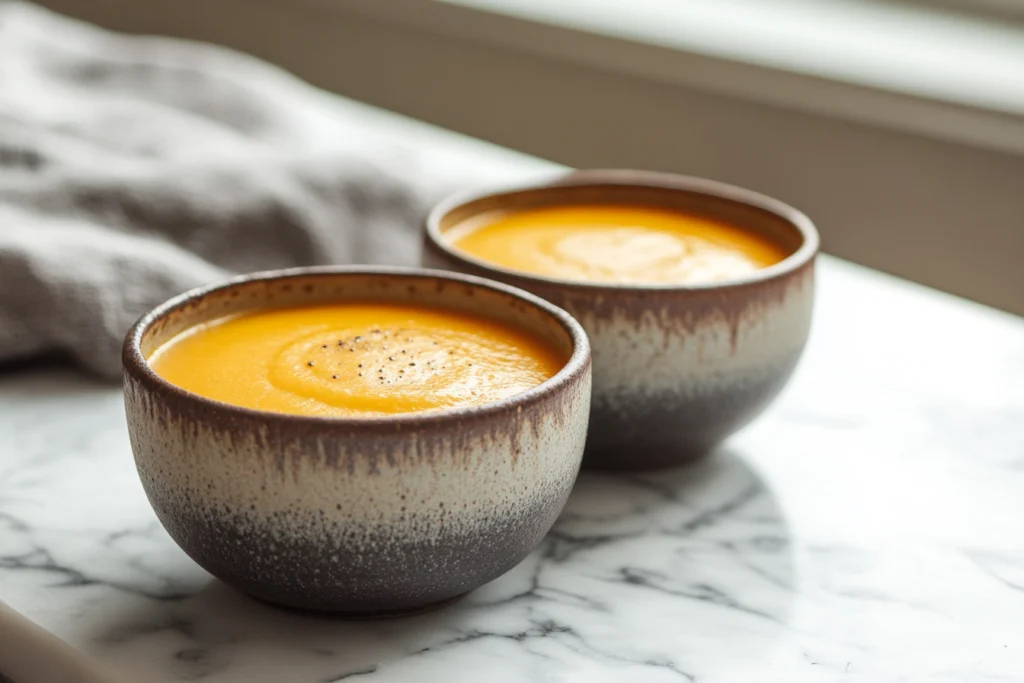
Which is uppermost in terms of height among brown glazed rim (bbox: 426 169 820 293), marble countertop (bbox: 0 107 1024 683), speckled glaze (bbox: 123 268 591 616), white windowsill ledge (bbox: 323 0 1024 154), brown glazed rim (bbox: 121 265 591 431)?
white windowsill ledge (bbox: 323 0 1024 154)

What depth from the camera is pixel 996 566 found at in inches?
22.9

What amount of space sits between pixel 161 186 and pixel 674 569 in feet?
1.55

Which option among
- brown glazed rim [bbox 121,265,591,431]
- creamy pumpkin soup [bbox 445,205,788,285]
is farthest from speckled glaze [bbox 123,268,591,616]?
creamy pumpkin soup [bbox 445,205,788,285]

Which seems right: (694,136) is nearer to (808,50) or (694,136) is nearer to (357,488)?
(808,50)

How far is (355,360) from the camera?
53 centimetres

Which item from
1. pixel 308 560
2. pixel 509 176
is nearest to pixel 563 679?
pixel 308 560

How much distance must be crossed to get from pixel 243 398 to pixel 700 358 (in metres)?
0.22

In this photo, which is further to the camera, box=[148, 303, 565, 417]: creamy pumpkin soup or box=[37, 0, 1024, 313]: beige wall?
box=[37, 0, 1024, 313]: beige wall

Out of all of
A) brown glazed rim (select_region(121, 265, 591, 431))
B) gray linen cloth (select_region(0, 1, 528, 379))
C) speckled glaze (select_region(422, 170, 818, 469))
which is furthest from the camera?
gray linen cloth (select_region(0, 1, 528, 379))

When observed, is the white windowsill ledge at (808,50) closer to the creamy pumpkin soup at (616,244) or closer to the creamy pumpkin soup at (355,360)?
the creamy pumpkin soup at (616,244)

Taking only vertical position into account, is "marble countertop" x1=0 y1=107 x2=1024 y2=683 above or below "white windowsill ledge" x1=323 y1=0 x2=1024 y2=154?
below

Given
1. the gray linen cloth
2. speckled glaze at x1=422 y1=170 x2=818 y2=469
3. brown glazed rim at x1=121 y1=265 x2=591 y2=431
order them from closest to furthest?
brown glazed rim at x1=121 y1=265 x2=591 y2=431 < speckled glaze at x1=422 y1=170 x2=818 y2=469 < the gray linen cloth

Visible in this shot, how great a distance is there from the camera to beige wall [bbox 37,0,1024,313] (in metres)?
1.35

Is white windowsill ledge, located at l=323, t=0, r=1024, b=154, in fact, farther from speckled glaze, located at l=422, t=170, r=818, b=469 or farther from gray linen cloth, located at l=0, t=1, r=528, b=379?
speckled glaze, located at l=422, t=170, r=818, b=469
